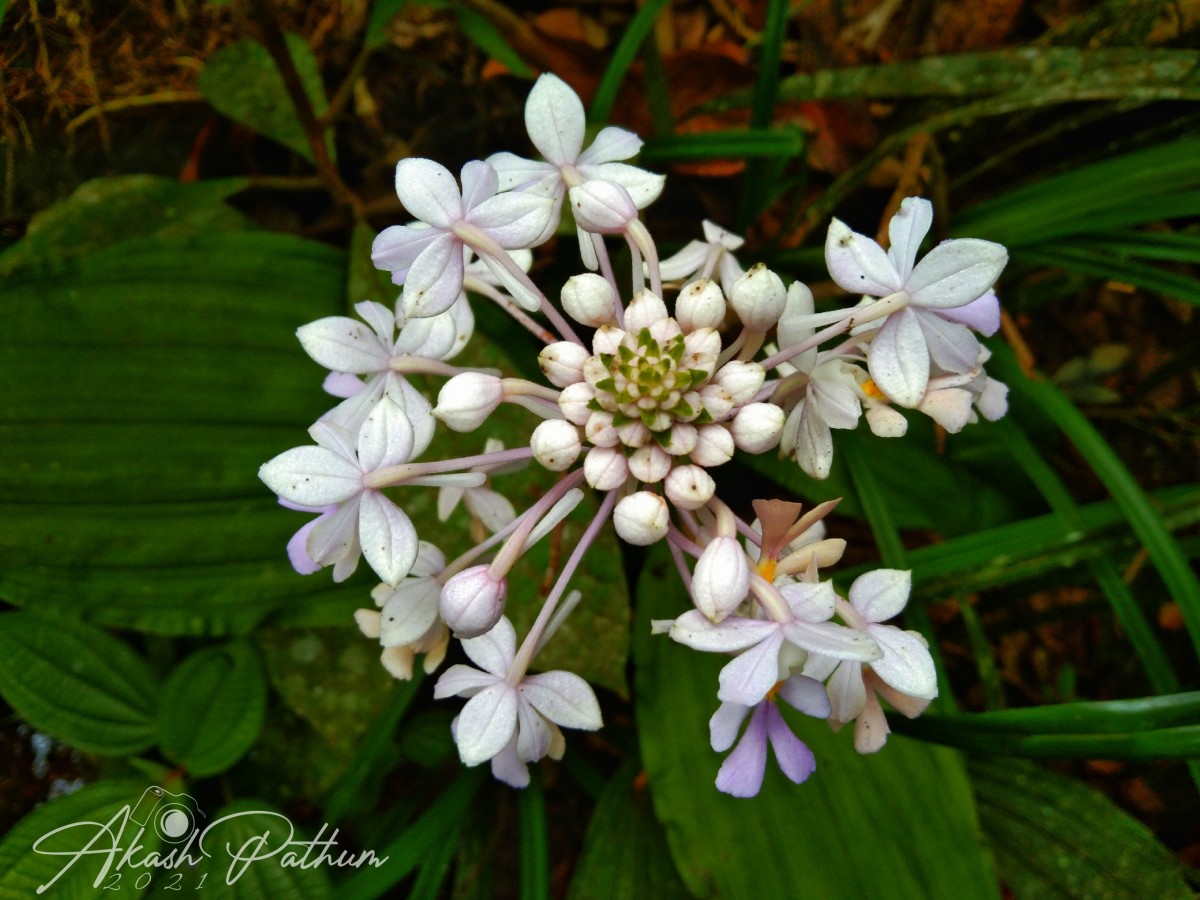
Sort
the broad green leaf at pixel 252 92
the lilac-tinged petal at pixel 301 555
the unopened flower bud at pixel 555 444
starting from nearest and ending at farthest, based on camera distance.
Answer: the unopened flower bud at pixel 555 444
the lilac-tinged petal at pixel 301 555
the broad green leaf at pixel 252 92

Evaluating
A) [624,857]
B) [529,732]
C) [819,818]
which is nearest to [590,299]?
[529,732]

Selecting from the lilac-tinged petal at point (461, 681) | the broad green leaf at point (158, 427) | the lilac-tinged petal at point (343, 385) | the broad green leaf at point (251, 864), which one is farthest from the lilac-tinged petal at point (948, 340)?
the broad green leaf at point (251, 864)

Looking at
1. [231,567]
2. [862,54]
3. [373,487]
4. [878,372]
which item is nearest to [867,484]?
[878,372]

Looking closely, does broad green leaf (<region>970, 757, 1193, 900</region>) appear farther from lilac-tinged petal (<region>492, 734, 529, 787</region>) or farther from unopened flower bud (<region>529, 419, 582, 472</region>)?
unopened flower bud (<region>529, 419, 582, 472</region>)

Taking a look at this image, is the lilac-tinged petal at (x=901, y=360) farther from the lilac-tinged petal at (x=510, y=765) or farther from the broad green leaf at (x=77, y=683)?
the broad green leaf at (x=77, y=683)

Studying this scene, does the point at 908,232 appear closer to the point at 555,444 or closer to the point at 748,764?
the point at 555,444

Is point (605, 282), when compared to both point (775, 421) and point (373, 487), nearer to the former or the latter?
point (775, 421)

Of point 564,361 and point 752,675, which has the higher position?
point 564,361

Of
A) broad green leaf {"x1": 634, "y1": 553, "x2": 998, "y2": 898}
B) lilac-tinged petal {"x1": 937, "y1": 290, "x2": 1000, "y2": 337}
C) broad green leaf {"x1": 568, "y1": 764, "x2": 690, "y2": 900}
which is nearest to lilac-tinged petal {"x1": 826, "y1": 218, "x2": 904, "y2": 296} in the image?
lilac-tinged petal {"x1": 937, "y1": 290, "x2": 1000, "y2": 337}
